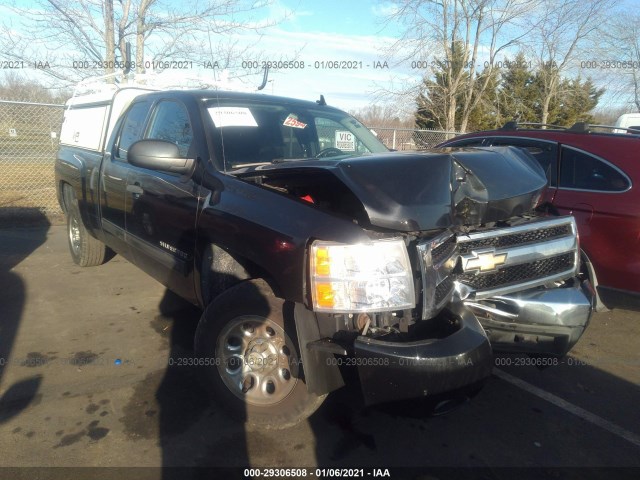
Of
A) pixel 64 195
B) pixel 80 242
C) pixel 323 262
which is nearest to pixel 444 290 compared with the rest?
pixel 323 262

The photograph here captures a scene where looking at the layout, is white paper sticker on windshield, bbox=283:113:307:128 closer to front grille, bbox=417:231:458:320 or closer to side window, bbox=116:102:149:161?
side window, bbox=116:102:149:161

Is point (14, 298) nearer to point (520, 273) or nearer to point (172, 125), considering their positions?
point (172, 125)

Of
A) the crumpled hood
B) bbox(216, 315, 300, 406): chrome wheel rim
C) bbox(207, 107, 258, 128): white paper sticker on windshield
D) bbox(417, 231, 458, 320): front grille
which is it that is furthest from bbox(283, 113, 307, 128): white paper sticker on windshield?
bbox(417, 231, 458, 320): front grille

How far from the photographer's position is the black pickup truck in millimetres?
2273

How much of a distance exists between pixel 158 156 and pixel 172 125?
2.58 ft

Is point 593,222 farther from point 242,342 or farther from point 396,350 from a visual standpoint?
point 242,342

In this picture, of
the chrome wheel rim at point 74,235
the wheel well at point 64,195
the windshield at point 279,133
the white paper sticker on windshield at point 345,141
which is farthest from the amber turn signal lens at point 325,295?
the wheel well at point 64,195

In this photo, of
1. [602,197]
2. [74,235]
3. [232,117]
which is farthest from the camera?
[74,235]

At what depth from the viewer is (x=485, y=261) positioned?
103 inches

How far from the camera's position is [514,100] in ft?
80.0

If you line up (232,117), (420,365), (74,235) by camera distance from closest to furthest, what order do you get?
1. (420,365)
2. (232,117)
3. (74,235)

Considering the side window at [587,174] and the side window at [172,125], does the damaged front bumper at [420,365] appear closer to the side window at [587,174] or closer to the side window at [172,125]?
the side window at [172,125]

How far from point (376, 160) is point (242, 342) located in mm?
1318

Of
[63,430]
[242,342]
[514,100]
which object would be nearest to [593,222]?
[242,342]
